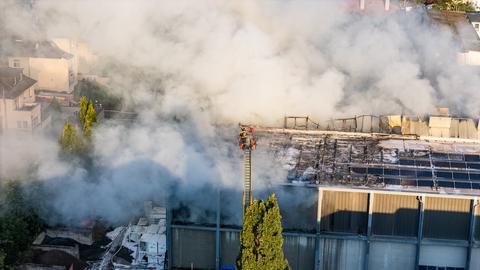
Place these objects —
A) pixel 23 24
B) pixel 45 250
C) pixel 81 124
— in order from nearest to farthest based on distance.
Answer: pixel 45 250, pixel 81 124, pixel 23 24

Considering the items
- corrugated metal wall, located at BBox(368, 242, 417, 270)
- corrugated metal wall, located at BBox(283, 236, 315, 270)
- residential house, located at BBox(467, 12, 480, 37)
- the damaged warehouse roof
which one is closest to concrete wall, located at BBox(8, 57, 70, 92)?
the damaged warehouse roof

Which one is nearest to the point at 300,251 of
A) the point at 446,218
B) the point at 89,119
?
the point at 446,218

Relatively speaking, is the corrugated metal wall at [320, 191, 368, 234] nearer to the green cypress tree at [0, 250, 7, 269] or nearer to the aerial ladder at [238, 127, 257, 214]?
the aerial ladder at [238, 127, 257, 214]

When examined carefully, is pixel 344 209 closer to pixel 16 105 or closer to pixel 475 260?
pixel 475 260

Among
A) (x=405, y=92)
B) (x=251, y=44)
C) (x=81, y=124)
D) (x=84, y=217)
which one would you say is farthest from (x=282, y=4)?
(x=84, y=217)

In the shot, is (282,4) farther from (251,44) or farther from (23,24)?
(23,24)

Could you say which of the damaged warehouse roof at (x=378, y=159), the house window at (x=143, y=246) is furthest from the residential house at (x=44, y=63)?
the damaged warehouse roof at (x=378, y=159)
